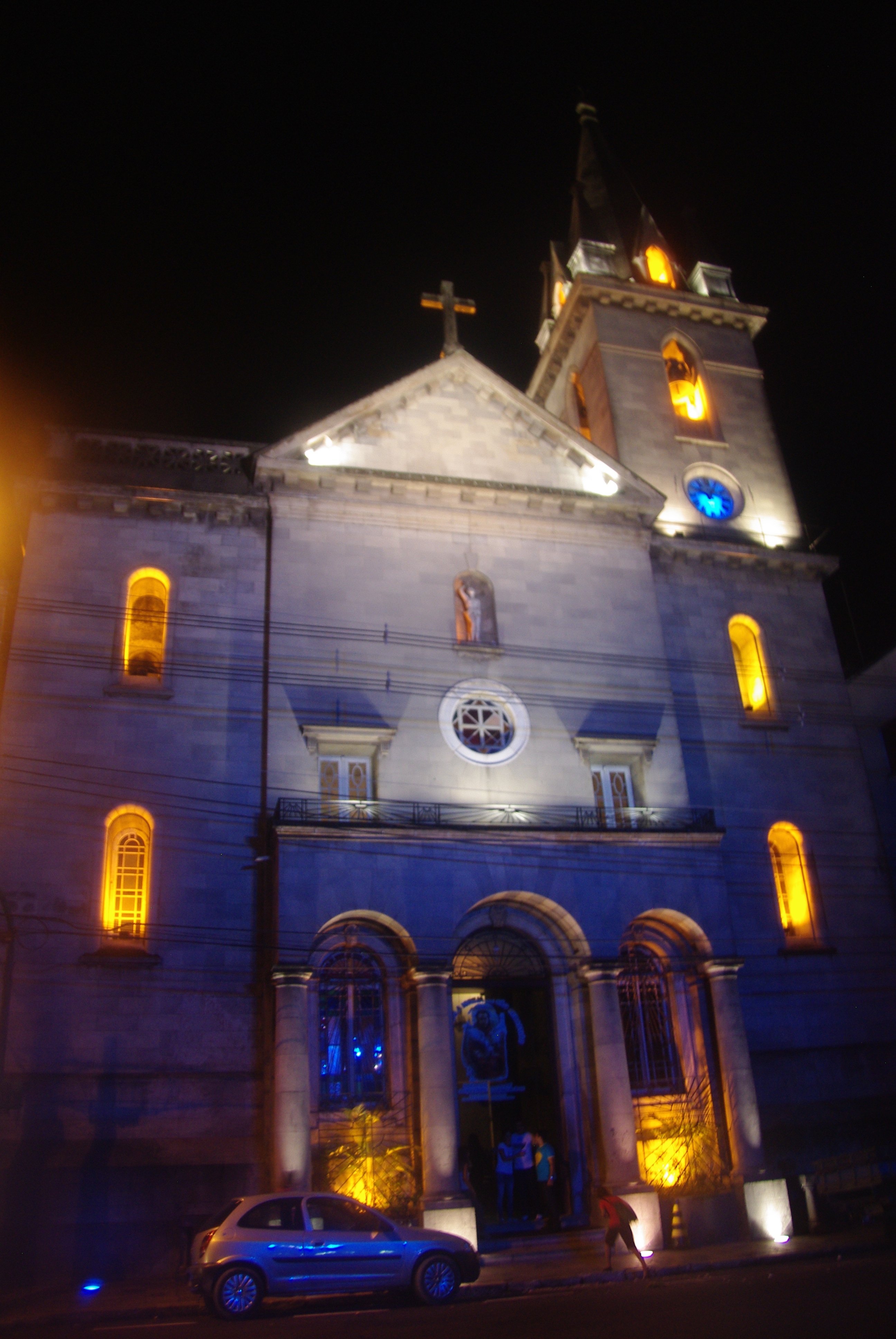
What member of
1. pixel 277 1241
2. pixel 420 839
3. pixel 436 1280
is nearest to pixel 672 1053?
pixel 420 839

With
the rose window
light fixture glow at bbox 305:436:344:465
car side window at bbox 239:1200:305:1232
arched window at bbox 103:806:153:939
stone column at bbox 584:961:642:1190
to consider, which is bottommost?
car side window at bbox 239:1200:305:1232

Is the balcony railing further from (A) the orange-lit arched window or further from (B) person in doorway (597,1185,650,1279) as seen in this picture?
(A) the orange-lit arched window

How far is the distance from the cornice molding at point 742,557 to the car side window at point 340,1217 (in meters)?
17.3

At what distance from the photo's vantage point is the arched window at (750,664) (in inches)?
1002

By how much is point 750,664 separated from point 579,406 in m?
11.0

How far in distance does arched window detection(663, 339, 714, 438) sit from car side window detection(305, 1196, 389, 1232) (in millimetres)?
22900

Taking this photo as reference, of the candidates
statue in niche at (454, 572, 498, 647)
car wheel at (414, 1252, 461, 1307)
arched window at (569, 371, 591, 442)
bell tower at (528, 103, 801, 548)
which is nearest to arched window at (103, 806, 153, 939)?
statue in niche at (454, 572, 498, 647)

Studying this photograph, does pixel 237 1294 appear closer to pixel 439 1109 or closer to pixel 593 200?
pixel 439 1109

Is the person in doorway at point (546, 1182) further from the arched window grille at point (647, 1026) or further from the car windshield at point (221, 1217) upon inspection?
the car windshield at point (221, 1217)

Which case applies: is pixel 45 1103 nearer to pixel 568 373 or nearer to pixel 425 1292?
pixel 425 1292

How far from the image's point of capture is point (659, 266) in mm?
35062

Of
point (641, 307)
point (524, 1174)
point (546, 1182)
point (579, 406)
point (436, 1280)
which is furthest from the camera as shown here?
point (579, 406)

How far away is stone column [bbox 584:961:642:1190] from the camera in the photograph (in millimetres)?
17891

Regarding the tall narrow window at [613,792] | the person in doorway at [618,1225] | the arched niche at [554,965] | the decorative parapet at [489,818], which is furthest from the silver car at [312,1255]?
the tall narrow window at [613,792]
